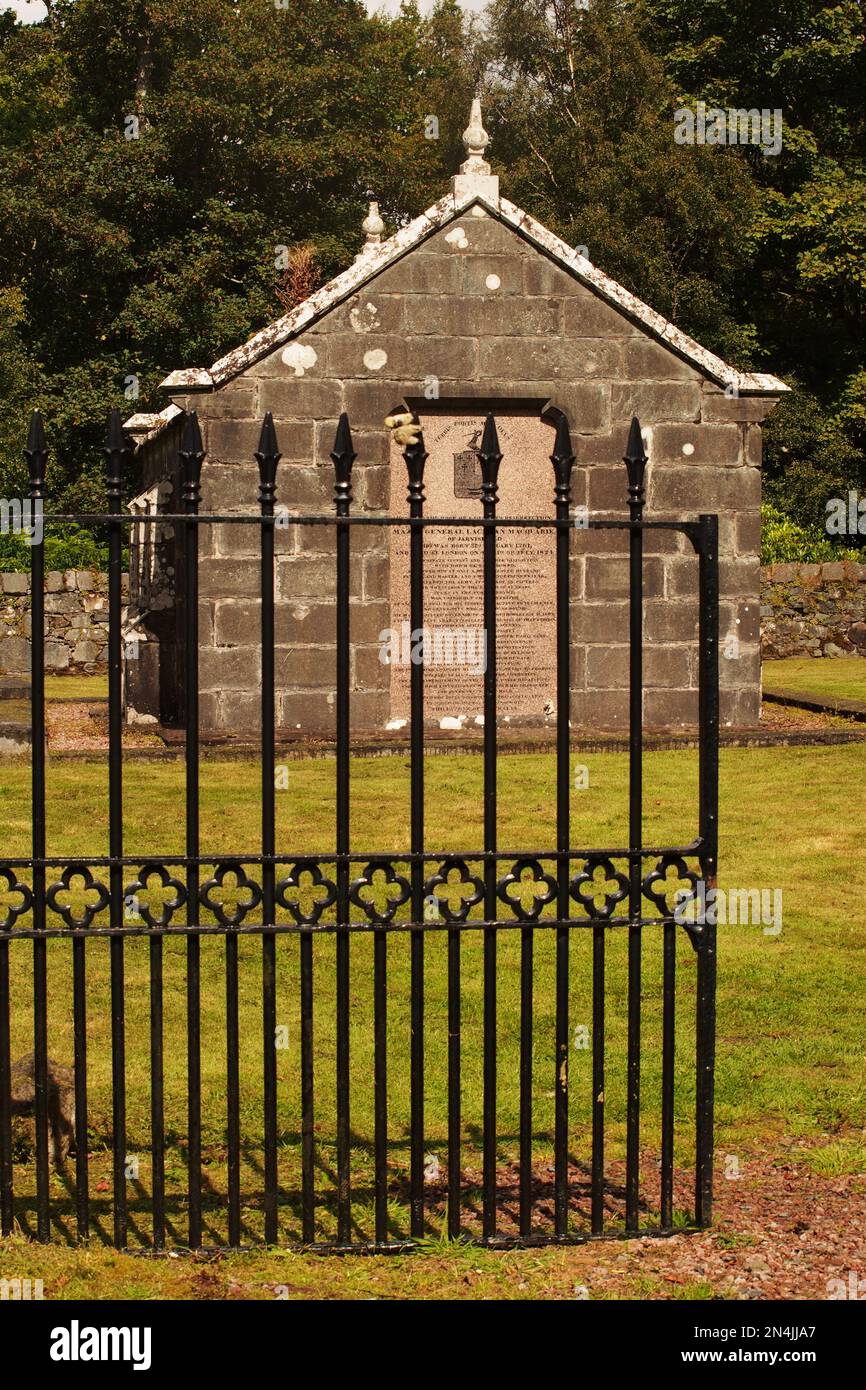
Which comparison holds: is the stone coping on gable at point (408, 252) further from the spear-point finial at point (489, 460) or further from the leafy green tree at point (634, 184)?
the leafy green tree at point (634, 184)

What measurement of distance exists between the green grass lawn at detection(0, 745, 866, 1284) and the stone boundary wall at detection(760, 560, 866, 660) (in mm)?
15066

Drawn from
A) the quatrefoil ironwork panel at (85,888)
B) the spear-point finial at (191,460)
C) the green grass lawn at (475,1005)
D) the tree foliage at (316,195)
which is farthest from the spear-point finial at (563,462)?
the tree foliage at (316,195)

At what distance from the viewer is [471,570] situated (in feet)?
48.3

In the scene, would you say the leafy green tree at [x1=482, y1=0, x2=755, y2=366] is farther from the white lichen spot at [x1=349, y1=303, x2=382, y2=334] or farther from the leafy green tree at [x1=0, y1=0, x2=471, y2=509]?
the white lichen spot at [x1=349, y1=303, x2=382, y2=334]

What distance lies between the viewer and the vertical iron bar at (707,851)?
4684mm

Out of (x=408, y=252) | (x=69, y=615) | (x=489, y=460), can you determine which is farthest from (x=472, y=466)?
(x=69, y=615)

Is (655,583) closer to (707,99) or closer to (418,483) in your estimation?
(418,483)

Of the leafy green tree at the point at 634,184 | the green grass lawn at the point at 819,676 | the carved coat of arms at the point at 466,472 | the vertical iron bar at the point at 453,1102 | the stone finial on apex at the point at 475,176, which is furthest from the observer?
the leafy green tree at the point at 634,184

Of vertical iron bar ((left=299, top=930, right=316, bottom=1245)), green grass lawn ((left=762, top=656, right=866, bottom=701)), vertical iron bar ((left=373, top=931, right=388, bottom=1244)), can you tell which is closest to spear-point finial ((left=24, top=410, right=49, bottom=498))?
vertical iron bar ((left=299, top=930, right=316, bottom=1245))

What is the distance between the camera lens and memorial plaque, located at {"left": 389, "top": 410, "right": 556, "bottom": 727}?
48.4 ft

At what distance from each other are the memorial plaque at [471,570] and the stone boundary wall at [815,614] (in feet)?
40.1

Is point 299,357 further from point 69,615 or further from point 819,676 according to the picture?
point 69,615

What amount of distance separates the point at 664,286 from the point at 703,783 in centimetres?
3077

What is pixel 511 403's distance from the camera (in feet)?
49.4
